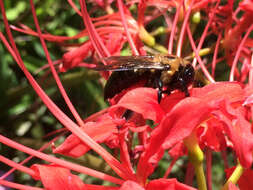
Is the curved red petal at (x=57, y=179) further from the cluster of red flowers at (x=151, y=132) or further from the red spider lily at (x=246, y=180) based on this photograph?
the red spider lily at (x=246, y=180)

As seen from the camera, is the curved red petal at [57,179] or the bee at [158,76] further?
the bee at [158,76]

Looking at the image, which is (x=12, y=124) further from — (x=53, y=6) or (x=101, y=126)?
(x=101, y=126)

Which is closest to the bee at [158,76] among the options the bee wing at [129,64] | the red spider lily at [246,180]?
Answer: the bee wing at [129,64]

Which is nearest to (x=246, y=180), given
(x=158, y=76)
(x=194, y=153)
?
(x=194, y=153)

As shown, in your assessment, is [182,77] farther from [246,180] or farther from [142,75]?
[246,180]

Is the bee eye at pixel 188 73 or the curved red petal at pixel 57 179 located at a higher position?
the bee eye at pixel 188 73

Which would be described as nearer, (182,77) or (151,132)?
(151,132)

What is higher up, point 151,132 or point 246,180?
point 151,132

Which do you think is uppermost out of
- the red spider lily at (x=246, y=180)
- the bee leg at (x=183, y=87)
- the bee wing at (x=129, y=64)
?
the bee wing at (x=129, y=64)
